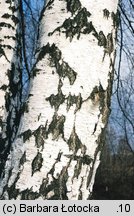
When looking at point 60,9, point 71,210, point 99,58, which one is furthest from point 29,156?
point 60,9

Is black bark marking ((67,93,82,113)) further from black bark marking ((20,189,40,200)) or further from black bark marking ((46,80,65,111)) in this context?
black bark marking ((20,189,40,200))

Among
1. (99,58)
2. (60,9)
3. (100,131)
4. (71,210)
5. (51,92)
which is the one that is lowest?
(71,210)

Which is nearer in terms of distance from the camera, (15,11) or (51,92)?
(51,92)

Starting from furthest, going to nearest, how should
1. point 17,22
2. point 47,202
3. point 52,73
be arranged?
1. point 17,22
2. point 52,73
3. point 47,202

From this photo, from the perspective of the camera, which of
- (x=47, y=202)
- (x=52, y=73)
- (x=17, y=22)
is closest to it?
(x=47, y=202)

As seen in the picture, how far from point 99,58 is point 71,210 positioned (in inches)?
20.1

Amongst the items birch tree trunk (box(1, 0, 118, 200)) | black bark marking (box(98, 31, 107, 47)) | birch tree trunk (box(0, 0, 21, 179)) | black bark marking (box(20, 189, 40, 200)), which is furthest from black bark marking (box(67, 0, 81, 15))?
birch tree trunk (box(0, 0, 21, 179))

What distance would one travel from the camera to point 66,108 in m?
1.42

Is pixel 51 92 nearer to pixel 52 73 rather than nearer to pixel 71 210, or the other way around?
pixel 52 73

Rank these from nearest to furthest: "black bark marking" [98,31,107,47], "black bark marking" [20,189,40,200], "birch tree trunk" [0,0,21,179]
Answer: "black bark marking" [20,189,40,200]
"black bark marking" [98,31,107,47]
"birch tree trunk" [0,0,21,179]

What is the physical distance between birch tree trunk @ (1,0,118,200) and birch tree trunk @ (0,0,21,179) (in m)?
0.87

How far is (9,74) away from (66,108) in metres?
1.07

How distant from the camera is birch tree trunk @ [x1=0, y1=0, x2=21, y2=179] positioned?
7.70 feet

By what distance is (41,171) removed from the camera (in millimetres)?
1353
